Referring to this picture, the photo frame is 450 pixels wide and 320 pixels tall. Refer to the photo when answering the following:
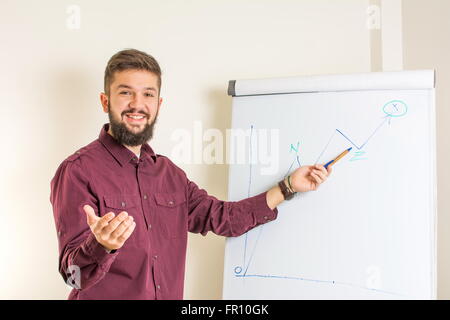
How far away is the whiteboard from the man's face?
355 mm

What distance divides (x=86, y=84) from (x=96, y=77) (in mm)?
49

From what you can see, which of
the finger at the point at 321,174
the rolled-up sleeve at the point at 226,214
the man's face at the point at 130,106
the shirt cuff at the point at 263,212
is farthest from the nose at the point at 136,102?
the finger at the point at 321,174

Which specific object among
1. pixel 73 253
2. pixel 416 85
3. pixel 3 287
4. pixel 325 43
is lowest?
pixel 3 287

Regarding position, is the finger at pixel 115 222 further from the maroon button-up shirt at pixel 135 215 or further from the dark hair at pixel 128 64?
A: the dark hair at pixel 128 64

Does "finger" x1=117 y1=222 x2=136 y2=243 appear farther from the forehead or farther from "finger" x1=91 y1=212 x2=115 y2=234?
the forehead

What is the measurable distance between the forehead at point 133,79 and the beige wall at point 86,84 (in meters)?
0.40

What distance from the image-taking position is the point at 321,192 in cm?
154

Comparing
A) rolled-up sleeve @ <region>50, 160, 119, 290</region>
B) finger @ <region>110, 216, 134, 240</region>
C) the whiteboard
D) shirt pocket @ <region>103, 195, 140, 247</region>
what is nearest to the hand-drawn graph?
the whiteboard

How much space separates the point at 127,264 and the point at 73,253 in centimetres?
23

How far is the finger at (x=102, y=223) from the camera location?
1048mm

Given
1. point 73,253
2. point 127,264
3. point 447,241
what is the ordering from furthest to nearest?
1. point 447,241
2. point 127,264
3. point 73,253
